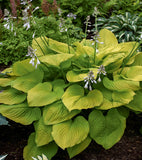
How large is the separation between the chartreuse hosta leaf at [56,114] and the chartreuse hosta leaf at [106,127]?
0.23 metres

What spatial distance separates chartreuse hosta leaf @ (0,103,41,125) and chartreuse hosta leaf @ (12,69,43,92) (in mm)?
235

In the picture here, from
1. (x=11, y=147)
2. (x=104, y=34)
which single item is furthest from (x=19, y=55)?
(x=11, y=147)

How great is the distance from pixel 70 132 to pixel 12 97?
0.85 m

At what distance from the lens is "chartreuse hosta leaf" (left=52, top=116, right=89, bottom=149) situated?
203 cm

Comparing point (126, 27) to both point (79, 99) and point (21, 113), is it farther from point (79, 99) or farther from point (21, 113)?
point (21, 113)

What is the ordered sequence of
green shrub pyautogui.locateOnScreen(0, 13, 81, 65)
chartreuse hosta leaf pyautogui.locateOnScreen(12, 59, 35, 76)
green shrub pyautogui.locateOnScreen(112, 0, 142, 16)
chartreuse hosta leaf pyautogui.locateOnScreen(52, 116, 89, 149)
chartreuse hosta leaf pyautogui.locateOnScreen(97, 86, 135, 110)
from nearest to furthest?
chartreuse hosta leaf pyautogui.locateOnScreen(52, 116, 89, 149) < chartreuse hosta leaf pyautogui.locateOnScreen(97, 86, 135, 110) < chartreuse hosta leaf pyautogui.locateOnScreen(12, 59, 35, 76) < green shrub pyautogui.locateOnScreen(0, 13, 81, 65) < green shrub pyautogui.locateOnScreen(112, 0, 142, 16)

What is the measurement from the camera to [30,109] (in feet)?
7.71

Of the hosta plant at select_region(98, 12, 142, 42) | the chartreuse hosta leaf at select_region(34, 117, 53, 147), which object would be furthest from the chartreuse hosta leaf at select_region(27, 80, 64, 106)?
the hosta plant at select_region(98, 12, 142, 42)

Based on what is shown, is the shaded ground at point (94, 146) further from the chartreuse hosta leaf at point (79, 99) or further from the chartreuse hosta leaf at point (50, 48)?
the chartreuse hosta leaf at point (50, 48)

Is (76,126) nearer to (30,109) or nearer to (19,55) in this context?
(30,109)

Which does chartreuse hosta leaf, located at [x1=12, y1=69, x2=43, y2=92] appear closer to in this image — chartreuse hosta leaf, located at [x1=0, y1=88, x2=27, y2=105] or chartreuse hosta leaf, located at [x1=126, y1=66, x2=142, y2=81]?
chartreuse hosta leaf, located at [x1=0, y1=88, x2=27, y2=105]

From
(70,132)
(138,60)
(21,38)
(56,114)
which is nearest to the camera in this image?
(70,132)

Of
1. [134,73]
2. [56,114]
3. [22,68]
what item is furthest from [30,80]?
[134,73]

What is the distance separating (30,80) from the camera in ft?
8.27
